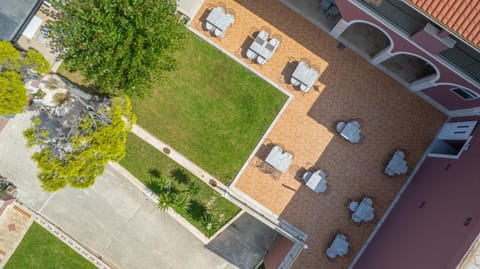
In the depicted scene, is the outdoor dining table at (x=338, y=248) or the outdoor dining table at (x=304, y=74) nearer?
the outdoor dining table at (x=304, y=74)

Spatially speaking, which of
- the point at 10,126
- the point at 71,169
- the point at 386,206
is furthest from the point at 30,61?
the point at 386,206

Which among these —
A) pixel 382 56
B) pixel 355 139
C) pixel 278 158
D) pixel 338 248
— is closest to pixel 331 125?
pixel 355 139

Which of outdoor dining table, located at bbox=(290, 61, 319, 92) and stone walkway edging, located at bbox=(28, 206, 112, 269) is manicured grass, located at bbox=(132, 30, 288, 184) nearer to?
outdoor dining table, located at bbox=(290, 61, 319, 92)

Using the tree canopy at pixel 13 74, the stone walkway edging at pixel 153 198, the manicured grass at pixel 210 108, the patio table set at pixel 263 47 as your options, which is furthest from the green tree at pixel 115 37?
the stone walkway edging at pixel 153 198

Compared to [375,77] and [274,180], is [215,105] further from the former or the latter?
[375,77]

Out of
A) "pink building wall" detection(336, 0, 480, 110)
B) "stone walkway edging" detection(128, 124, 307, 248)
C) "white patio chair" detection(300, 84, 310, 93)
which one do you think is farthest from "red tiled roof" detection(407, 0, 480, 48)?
"stone walkway edging" detection(128, 124, 307, 248)

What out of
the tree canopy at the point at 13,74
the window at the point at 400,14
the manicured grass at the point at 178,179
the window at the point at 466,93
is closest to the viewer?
the window at the point at 400,14

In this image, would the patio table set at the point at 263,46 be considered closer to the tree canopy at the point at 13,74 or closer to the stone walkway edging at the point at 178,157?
the stone walkway edging at the point at 178,157
